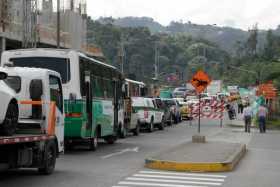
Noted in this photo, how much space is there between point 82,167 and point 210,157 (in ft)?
12.2

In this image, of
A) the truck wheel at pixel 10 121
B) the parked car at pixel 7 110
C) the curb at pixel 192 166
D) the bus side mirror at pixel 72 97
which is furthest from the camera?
the bus side mirror at pixel 72 97

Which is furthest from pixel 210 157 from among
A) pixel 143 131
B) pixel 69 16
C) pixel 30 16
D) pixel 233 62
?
pixel 233 62

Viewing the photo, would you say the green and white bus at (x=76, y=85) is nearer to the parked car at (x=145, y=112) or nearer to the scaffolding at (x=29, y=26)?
the parked car at (x=145, y=112)

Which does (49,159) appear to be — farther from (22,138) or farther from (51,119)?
(22,138)

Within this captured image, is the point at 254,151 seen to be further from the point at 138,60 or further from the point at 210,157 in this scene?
the point at 138,60

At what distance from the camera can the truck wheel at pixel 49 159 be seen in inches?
572

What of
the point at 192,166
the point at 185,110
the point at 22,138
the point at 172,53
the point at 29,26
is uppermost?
the point at 172,53

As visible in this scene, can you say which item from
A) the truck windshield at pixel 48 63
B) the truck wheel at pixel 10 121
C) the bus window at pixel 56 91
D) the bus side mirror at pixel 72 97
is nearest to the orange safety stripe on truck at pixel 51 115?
the bus window at pixel 56 91

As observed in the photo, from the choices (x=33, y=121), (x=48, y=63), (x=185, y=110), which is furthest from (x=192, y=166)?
(x=185, y=110)

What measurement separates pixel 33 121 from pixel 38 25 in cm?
3730

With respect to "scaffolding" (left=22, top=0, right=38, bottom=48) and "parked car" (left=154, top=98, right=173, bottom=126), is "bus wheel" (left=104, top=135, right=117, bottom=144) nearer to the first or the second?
"parked car" (left=154, top=98, right=173, bottom=126)

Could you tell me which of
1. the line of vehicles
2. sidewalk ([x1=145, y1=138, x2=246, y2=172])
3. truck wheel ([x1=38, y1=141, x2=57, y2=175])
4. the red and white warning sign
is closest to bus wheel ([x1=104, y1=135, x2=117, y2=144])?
the line of vehicles

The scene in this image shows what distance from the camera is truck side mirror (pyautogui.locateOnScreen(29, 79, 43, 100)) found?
562 inches

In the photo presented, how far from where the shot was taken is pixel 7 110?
488 inches
